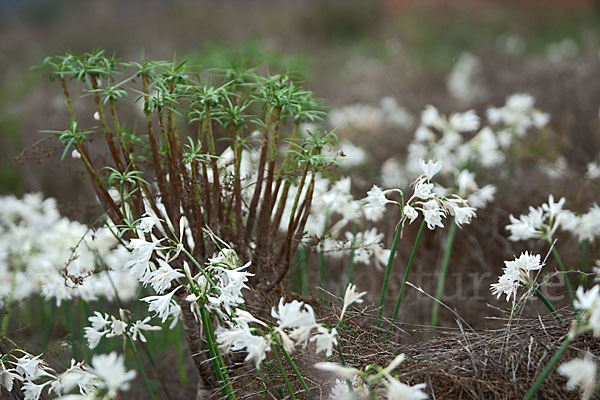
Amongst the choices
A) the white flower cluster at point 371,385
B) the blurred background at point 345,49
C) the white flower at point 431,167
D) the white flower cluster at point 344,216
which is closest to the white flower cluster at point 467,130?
the blurred background at point 345,49

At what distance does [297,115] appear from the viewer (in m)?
2.26

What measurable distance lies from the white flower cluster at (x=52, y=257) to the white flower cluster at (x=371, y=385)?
4.25ft

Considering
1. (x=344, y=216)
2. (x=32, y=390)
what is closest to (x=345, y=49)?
(x=344, y=216)

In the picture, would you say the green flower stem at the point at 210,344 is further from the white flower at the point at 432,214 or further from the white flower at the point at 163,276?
the white flower at the point at 432,214

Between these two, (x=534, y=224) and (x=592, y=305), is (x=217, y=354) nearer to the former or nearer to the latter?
(x=592, y=305)

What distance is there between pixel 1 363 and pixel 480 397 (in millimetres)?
1528

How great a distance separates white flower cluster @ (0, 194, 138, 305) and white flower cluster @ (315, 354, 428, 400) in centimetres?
130

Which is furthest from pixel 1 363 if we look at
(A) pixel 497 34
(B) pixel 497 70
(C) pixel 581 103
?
(A) pixel 497 34

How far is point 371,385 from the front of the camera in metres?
1.71

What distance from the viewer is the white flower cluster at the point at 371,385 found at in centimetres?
149

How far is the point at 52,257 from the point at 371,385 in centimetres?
200

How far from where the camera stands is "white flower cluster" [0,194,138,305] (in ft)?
9.02

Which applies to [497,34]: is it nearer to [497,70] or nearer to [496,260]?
[497,70]

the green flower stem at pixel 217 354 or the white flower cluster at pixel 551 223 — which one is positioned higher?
the white flower cluster at pixel 551 223
